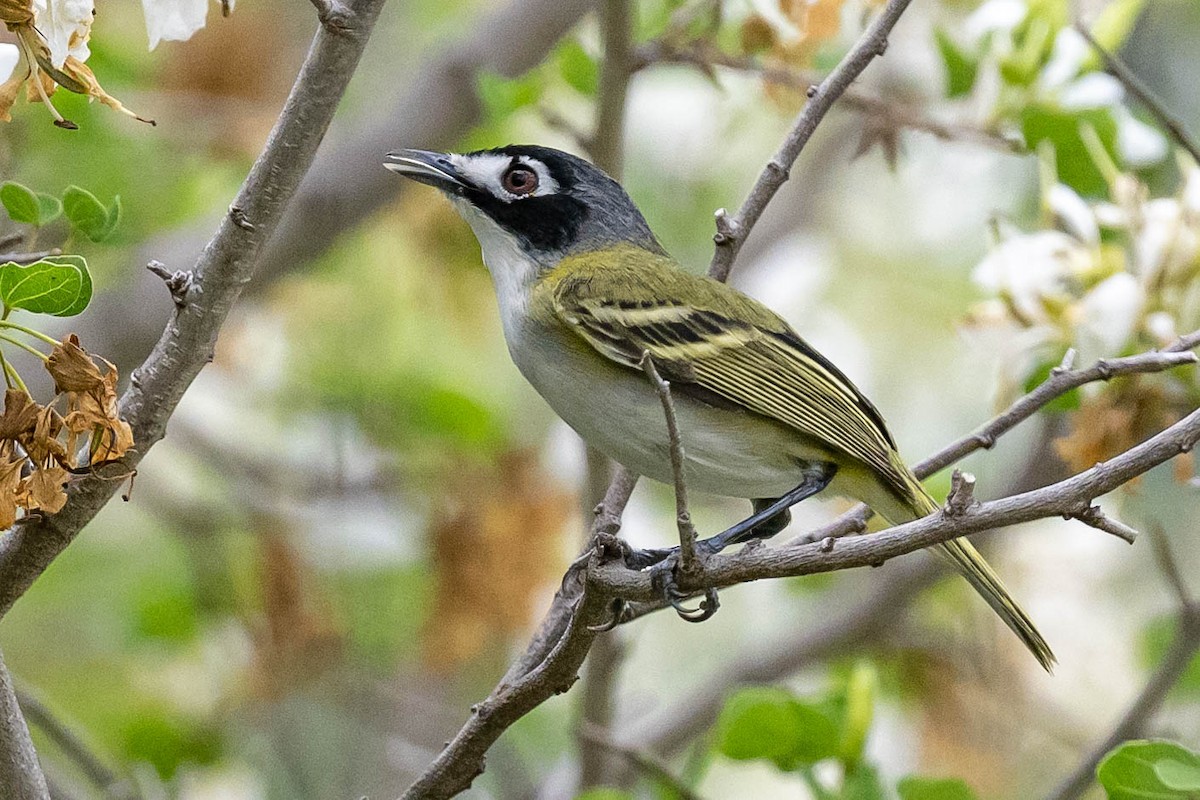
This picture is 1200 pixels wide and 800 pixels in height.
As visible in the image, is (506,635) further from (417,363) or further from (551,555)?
(417,363)

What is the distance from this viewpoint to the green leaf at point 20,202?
229cm

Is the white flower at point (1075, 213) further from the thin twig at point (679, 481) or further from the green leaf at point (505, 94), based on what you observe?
the thin twig at point (679, 481)

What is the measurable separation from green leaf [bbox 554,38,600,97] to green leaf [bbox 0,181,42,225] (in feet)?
6.66

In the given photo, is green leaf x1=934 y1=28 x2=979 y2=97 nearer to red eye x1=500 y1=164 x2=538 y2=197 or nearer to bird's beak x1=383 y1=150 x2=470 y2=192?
red eye x1=500 y1=164 x2=538 y2=197

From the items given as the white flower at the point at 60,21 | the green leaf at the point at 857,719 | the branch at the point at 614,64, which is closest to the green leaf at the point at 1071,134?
the branch at the point at 614,64

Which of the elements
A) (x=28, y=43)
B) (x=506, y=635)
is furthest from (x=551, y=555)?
(x=28, y=43)

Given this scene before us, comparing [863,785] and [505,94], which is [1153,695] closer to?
[863,785]

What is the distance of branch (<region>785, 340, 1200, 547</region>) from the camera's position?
252cm

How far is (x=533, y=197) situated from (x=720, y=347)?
82 cm

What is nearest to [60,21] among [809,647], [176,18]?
[176,18]

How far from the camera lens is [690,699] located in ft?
16.9

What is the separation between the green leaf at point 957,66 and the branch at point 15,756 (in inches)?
113

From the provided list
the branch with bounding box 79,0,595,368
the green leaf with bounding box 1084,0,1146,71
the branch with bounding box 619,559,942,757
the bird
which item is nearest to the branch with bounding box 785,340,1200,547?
the bird

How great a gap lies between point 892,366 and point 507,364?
207 centimetres
